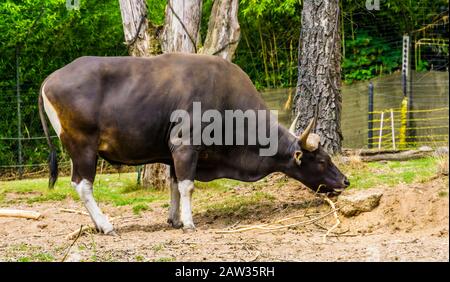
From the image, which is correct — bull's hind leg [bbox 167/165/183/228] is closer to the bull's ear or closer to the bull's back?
the bull's back

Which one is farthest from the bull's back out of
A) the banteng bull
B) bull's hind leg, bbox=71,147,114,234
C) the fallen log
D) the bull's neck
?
the fallen log

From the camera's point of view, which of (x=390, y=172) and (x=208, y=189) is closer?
(x=390, y=172)

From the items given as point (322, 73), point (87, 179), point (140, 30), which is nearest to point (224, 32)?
→ point (140, 30)

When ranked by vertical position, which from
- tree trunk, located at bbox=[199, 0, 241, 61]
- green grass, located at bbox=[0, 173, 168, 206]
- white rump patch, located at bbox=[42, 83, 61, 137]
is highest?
tree trunk, located at bbox=[199, 0, 241, 61]

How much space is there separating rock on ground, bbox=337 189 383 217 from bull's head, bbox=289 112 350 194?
0.58 m

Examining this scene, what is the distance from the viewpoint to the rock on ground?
7.59 m

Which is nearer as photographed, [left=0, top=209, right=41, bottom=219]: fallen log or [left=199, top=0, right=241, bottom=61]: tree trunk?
[left=0, top=209, right=41, bottom=219]: fallen log

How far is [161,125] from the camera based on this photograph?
814 centimetres

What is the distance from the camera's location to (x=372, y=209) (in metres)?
7.58

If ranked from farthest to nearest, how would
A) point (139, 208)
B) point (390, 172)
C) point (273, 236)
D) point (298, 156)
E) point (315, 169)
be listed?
point (139, 208), point (390, 172), point (315, 169), point (298, 156), point (273, 236)

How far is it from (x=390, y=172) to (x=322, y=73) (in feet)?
4.35

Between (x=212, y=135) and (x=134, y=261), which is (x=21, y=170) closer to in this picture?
(x=212, y=135)

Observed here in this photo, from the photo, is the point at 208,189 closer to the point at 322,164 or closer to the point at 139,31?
the point at 139,31

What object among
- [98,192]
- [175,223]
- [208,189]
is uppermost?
[175,223]
